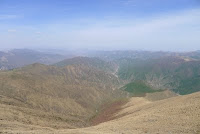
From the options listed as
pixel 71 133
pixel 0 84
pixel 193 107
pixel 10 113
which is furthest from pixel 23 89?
pixel 193 107

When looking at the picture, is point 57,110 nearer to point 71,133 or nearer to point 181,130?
point 71,133

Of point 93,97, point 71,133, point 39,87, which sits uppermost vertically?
point 71,133

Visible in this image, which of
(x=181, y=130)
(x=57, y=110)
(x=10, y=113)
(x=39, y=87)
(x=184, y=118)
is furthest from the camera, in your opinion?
(x=39, y=87)

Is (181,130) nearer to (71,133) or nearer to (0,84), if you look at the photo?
(71,133)

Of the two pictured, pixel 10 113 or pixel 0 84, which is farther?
pixel 0 84

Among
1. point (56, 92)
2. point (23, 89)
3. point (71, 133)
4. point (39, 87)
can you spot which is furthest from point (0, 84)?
point (71, 133)

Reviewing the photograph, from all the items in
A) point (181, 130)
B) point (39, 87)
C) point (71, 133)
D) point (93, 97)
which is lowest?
point (93, 97)

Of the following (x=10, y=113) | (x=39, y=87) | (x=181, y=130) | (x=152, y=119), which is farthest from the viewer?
(x=39, y=87)

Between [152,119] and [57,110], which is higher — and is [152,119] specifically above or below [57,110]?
above

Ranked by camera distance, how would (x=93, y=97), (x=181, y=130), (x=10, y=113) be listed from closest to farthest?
(x=181, y=130) → (x=10, y=113) → (x=93, y=97)
